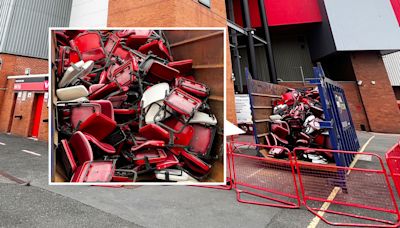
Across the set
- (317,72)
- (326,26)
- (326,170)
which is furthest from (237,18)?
(326,170)

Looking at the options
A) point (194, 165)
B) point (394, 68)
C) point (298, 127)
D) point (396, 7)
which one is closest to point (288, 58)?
point (396, 7)

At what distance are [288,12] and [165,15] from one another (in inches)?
429

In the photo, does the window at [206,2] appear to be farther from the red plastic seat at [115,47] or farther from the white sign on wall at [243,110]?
the red plastic seat at [115,47]

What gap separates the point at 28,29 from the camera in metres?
10.9

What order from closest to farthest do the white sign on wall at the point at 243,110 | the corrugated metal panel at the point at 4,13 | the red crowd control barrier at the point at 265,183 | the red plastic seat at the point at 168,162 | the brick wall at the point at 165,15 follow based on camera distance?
the red plastic seat at the point at 168,162
the red crowd control barrier at the point at 265,183
the brick wall at the point at 165,15
the white sign on wall at the point at 243,110
the corrugated metal panel at the point at 4,13

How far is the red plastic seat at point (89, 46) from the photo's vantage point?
3.92ft

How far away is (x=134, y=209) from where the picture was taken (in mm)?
2689

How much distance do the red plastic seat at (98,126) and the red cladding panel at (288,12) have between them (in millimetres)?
15786

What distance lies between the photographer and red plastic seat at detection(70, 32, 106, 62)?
119 centimetres

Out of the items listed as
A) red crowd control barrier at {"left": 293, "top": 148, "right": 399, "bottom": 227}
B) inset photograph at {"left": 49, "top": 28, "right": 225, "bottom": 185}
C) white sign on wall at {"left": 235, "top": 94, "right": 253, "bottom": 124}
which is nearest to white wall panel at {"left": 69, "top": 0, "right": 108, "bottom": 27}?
white sign on wall at {"left": 235, "top": 94, "right": 253, "bottom": 124}

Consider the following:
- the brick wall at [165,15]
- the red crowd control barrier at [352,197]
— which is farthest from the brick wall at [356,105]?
the red crowd control barrier at [352,197]

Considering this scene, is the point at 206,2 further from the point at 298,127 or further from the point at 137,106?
the point at 137,106

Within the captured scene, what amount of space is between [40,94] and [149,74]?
11.4 metres

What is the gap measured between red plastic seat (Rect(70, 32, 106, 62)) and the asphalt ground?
2.01m
